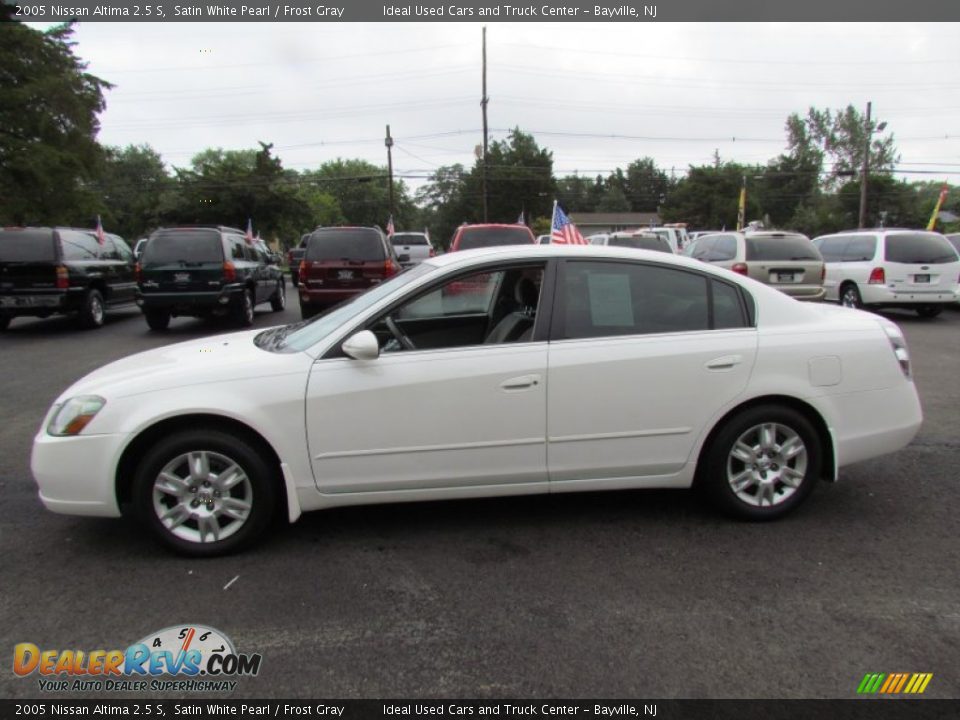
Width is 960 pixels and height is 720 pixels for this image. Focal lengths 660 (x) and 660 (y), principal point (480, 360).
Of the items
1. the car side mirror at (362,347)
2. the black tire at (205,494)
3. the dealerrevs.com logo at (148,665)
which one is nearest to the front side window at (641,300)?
the car side mirror at (362,347)

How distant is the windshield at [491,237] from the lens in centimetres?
1252

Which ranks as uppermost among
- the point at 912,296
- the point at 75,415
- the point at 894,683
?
the point at 75,415

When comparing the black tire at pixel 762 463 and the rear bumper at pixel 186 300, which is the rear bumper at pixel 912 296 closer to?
the black tire at pixel 762 463

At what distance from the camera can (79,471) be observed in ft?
10.7

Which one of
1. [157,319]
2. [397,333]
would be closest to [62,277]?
[157,319]

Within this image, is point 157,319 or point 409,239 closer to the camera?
point 157,319

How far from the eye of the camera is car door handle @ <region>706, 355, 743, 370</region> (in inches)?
141

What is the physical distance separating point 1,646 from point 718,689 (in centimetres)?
281

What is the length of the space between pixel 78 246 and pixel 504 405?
11.7 metres

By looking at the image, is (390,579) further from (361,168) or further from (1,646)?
(361,168)

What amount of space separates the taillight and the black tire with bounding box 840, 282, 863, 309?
14556 mm

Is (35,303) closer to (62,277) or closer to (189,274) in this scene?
(62,277)

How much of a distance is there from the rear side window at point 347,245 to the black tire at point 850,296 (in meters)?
9.12
